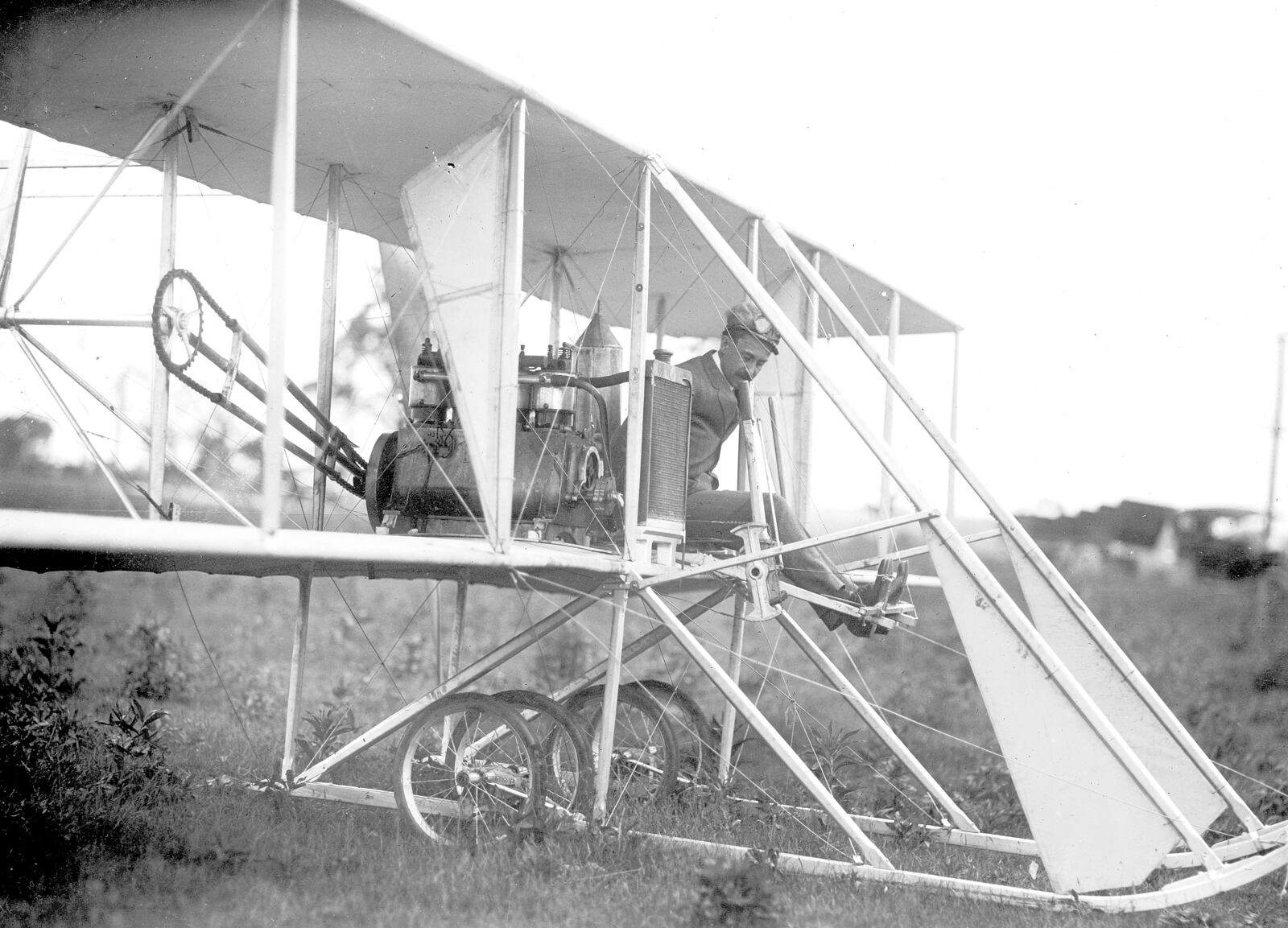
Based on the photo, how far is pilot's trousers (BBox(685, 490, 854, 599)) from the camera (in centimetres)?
642

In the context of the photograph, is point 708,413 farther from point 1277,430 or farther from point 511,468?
point 1277,430

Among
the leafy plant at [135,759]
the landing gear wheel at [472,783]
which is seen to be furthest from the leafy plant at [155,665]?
the landing gear wheel at [472,783]

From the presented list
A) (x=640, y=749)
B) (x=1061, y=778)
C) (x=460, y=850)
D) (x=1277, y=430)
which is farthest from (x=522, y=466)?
(x=1277, y=430)

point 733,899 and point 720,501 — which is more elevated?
point 720,501

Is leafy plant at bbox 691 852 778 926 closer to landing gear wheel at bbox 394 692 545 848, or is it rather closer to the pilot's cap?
landing gear wheel at bbox 394 692 545 848

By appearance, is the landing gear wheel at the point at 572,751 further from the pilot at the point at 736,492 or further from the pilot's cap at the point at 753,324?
the pilot's cap at the point at 753,324

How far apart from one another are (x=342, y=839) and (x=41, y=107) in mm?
3958

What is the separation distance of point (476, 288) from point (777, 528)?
2.18 meters

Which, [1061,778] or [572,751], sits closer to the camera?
[1061,778]

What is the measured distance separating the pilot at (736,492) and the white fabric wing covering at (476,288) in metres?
1.49

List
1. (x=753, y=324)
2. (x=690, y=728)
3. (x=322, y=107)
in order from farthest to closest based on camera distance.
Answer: (x=690, y=728)
(x=753, y=324)
(x=322, y=107)

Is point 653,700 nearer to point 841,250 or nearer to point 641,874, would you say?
point 641,874

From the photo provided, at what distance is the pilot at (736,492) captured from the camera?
21.0ft

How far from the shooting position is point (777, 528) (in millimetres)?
6414
